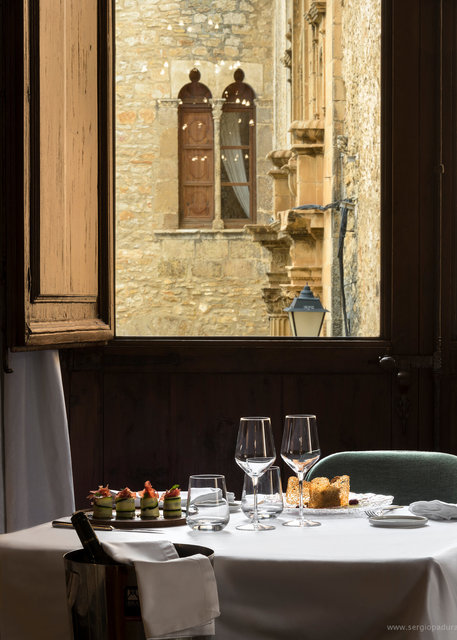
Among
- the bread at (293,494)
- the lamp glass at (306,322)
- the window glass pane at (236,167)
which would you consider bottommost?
the bread at (293,494)

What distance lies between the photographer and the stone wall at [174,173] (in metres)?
4.05

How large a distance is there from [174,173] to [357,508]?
2.30 meters

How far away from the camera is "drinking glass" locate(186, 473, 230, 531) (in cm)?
Answer: 193

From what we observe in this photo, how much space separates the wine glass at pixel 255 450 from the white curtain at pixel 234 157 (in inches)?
87.8

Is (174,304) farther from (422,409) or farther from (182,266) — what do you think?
(422,409)

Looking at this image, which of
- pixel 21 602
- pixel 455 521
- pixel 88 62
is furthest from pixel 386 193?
pixel 21 602

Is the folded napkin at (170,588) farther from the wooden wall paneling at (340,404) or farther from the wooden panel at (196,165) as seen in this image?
the wooden panel at (196,165)

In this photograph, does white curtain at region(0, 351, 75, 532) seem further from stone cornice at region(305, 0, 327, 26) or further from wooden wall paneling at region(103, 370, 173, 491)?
stone cornice at region(305, 0, 327, 26)

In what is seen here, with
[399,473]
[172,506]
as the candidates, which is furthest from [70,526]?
[399,473]

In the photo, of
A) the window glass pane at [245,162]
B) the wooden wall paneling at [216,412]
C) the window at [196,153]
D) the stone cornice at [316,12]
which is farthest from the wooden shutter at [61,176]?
the stone cornice at [316,12]

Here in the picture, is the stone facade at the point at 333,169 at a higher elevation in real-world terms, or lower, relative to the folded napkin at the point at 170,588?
higher

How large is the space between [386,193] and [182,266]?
87cm

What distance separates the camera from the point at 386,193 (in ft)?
13.0

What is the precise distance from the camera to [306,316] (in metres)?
4.09
